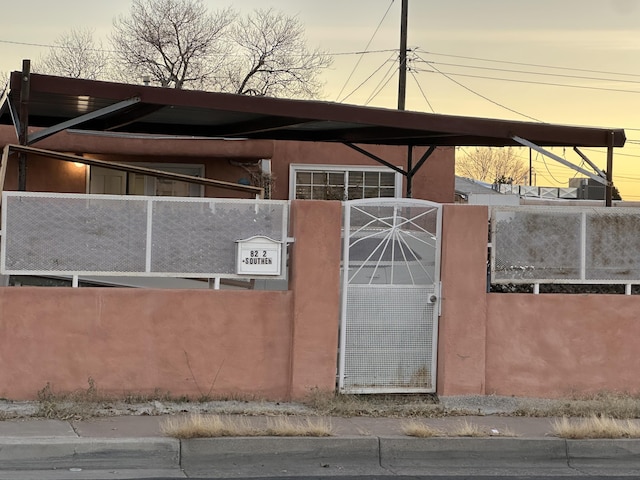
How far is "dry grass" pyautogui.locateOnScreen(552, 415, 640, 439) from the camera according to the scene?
8.09m

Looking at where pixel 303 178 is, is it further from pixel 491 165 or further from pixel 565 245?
pixel 491 165

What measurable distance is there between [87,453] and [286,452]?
5.47 feet

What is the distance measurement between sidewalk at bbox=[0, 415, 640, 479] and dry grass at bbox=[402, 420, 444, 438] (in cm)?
7

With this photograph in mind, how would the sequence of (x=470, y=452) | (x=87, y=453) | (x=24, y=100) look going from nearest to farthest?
1. (x=87, y=453)
2. (x=470, y=452)
3. (x=24, y=100)

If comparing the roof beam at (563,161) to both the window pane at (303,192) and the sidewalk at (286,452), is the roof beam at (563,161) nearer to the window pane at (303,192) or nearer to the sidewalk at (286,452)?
the sidewalk at (286,452)

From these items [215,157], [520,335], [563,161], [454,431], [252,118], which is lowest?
[454,431]

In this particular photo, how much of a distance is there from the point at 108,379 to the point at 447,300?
369 centimetres

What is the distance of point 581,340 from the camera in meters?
9.87

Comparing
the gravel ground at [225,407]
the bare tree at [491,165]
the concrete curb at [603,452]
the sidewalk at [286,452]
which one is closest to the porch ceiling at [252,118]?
the gravel ground at [225,407]

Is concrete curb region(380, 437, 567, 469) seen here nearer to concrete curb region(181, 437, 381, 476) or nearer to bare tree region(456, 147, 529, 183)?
concrete curb region(181, 437, 381, 476)

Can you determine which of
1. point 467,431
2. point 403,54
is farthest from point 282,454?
point 403,54

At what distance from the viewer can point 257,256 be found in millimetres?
9250

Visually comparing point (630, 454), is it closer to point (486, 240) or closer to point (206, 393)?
point (486, 240)

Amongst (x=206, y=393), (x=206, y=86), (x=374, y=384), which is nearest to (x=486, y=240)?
(x=374, y=384)
